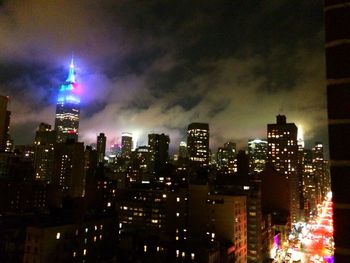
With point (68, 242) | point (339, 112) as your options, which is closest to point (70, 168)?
point (68, 242)

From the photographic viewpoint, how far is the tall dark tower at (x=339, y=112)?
738cm

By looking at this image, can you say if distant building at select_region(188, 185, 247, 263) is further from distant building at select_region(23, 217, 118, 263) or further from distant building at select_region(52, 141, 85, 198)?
distant building at select_region(52, 141, 85, 198)

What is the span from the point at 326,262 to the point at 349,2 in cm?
7697

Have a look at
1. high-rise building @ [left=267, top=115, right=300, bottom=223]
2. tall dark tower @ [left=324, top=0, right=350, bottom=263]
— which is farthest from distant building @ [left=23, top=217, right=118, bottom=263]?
high-rise building @ [left=267, top=115, right=300, bottom=223]

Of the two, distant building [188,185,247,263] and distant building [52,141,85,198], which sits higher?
distant building [52,141,85,198]

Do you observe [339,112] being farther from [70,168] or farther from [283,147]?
[283,147]

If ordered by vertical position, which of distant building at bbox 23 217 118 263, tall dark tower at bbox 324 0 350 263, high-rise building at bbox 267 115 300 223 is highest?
high-rise building at bbox 267 115 300 223

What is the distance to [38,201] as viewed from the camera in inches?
4006

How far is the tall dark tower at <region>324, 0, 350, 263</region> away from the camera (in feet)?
24.2

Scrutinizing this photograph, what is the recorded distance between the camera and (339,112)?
774cm

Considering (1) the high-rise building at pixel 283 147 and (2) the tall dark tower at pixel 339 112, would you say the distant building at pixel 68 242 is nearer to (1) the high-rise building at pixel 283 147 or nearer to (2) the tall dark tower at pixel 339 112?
(2) the tall dark tower at pixel 339 112

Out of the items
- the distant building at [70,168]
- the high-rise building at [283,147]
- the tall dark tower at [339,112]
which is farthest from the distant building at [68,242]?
the high-rise building at [283,147]

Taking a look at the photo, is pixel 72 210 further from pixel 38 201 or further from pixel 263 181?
pixel 263 181

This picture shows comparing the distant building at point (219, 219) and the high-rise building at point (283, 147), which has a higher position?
the high-rise building at point (283, 147)
